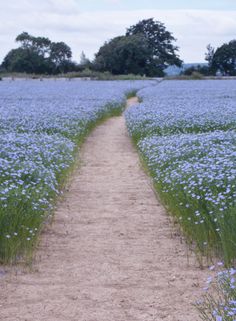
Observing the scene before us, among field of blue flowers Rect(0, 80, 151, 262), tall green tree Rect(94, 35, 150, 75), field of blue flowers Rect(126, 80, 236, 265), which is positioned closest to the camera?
field of blue flowers Rect(126, 80, 236, 265)

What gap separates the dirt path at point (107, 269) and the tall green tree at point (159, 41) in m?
78.3

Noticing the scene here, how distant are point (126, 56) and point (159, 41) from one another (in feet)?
38.6

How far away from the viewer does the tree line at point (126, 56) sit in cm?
7906

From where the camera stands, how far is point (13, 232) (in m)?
5.75

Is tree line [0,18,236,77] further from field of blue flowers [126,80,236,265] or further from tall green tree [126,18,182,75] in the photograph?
field of blue flowers [126,80,236,265]

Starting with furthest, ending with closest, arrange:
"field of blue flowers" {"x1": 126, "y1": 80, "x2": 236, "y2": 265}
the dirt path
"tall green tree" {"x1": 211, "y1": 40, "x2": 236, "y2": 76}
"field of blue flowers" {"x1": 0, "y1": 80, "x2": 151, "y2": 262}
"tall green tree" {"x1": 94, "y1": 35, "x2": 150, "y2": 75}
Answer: "tall green tree" {"x1": 211, "y1": 40, "x2": 236, "y2": 76}, "tall green tree" {"x1": 94, "y1": 35, "x2": 150, "y2": 75}, "field of blue flowers" {"x1": 0, "y1": 80, "x2": 151, "y2": 262}, "field of blue flowers" {"x1": 126, "y1": 80, "x2": 236, "y2": 265}, the dirt path

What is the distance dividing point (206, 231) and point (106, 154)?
25.6 ft

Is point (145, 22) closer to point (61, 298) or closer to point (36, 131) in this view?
point (36, 131)

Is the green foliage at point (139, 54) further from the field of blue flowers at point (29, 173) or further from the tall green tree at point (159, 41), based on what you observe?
the field of blue flowers at point (29, 173)

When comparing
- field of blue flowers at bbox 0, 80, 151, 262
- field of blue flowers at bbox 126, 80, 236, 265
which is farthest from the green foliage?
field of blue flowers at bbox 126, 80, 236, 265

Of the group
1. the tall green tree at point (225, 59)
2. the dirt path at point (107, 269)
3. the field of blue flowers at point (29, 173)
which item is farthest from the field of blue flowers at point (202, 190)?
the tall green tree at point (225, 59)

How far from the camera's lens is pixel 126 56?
260 feet

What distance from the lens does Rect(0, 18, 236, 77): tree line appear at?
79.1 m

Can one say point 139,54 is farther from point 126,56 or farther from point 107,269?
point 107,269
